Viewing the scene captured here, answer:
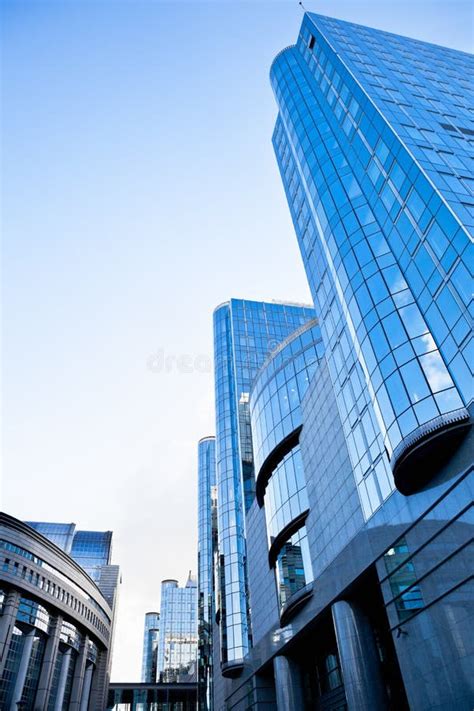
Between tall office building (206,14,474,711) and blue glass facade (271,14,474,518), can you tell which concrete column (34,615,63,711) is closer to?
tall office building (206,14,474,711)

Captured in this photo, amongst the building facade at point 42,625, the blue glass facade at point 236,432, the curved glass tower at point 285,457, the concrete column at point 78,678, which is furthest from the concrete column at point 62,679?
the curved glass tower at point 285,457

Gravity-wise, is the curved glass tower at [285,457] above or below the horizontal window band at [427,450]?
above

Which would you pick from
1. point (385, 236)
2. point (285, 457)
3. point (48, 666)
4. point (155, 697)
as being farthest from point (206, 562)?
point (385, 236)

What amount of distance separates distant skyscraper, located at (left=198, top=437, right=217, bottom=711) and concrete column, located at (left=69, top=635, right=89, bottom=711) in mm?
23381

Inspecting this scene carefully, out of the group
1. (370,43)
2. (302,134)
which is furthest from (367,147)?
(370,43)

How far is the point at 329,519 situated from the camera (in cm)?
4009

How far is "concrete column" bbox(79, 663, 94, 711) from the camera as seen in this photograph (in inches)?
3954

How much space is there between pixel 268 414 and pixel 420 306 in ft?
101

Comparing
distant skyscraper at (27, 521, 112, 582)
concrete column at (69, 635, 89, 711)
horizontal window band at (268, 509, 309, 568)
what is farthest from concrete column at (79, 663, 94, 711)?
horizontal window band at (268, 509, 309, 568)

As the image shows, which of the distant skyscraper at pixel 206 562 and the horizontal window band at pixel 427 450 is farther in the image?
the distant skyscraper at pixel 206 562

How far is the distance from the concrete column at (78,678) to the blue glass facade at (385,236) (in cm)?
8484

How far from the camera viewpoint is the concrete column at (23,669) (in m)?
71.4

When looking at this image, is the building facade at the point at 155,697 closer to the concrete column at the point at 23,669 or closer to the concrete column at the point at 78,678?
the concrete column at the point at 78,678

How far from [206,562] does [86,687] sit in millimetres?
34444
